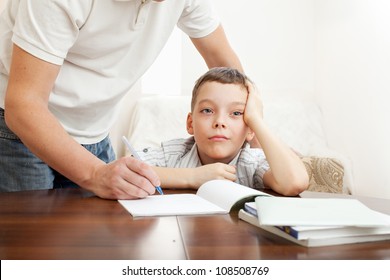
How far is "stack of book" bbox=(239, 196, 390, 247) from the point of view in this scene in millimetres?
655

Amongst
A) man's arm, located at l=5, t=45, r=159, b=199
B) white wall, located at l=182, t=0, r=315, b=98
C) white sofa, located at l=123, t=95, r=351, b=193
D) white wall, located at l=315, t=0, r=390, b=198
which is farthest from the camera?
white wall, located at l=182, t=0, r=315, b=98

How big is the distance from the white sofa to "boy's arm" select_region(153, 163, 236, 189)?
6.10 ft

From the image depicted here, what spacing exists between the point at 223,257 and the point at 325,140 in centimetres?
307

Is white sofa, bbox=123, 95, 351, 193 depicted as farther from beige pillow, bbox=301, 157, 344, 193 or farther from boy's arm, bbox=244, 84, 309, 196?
boy's arm, bbox=244, 84, 309, 196

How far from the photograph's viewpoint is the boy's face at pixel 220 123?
4.48 ft

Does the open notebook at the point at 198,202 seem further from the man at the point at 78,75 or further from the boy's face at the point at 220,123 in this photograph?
the boy's face at the point at 220,123

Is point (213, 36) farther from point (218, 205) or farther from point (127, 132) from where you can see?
point (127, 132)

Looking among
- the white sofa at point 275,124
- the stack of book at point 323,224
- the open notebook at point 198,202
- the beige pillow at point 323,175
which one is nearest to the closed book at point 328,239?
the stack of book at point 323,224

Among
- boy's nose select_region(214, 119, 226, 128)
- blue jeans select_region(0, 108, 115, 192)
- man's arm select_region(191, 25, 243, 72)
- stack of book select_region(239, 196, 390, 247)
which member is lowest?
blue jeans select_region(0, 108, 115, 192)

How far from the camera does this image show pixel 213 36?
161cm

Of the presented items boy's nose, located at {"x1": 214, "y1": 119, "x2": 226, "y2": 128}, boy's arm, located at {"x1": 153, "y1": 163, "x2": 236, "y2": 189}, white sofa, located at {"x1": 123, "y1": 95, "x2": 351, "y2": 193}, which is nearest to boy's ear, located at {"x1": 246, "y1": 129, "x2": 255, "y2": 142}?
boy's nose, located at {"x1": 214, "y1": 119, "x2": 226, "y2": 128}

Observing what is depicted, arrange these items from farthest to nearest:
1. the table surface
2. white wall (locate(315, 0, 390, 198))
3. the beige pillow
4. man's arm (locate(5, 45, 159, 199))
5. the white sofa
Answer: the white sofa < white wall (locate(315, 0, 390, 198)) < the beige pillow < man's arm (locate(5, 45, 159, 199)) < the table surface

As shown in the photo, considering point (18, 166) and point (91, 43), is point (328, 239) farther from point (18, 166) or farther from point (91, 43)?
point (18, 166)
